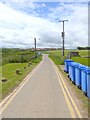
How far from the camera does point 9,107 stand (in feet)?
39.5

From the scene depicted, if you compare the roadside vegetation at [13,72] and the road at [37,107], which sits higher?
the road at [37,107]

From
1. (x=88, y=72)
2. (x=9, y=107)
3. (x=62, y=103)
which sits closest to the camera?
(x=9, y=107)

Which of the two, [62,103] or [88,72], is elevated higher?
[88,72]

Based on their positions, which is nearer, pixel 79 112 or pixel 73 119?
pixel 73 119

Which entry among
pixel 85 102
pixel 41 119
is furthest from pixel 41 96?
pixel 41 119

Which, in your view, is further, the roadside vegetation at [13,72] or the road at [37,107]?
the roadside vegetation at [13,72]

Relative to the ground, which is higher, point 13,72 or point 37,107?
point 37,107

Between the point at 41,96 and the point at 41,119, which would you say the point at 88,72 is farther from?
the point at 41,119

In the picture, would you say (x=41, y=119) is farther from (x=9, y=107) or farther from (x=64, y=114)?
(x=9, y=107)

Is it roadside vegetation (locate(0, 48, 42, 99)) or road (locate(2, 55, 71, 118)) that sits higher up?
road (locate(2, 55, 71, 118))

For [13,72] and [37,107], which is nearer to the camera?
[37,107]

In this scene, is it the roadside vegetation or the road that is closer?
the road

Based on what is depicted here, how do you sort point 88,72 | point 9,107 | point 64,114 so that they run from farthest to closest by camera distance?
1. point 88,72
2. point 9,107
3. point 64,114

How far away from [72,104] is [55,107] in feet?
3.42
